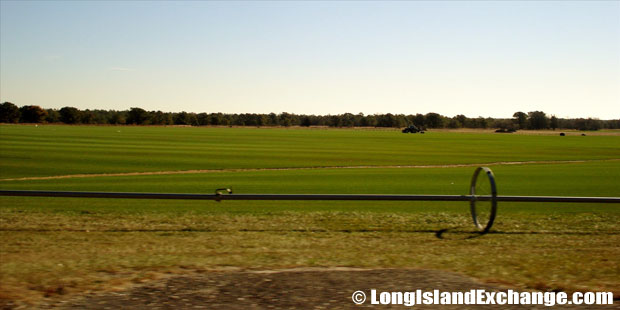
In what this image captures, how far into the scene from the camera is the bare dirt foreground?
4574 millimetres

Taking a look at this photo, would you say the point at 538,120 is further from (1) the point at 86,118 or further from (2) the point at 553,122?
(1) the point at 86,118

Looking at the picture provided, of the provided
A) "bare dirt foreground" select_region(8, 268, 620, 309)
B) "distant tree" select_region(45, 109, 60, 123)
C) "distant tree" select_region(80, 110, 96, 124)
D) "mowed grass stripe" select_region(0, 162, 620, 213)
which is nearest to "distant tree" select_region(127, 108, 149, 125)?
"distant tree" select_region(80, 110, 96, 124)

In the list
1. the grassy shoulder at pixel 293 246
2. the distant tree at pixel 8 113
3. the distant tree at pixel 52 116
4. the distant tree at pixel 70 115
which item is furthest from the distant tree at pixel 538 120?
the grassy shoulder at pixel 293 246

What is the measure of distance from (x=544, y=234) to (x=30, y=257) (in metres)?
6.99

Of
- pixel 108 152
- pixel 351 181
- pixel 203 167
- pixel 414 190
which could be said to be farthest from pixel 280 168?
pixel 108 152

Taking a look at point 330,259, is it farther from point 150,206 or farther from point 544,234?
point 150,206

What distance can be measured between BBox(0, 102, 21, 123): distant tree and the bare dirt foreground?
181 m

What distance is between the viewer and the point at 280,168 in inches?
1492

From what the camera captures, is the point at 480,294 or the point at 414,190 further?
the point at 414,190

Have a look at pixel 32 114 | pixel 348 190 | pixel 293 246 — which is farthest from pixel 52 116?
pixel 293 246

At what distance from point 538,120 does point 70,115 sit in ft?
528

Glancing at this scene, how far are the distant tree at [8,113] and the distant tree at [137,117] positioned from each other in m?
33.3

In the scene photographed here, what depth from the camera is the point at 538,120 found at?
625ft

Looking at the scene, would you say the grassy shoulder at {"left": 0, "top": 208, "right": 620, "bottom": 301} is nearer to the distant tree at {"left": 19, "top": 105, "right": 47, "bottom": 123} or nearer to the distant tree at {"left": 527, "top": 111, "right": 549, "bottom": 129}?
the distant tree at {"left": 19, "top": 105, "right": 47, "bottom": 123}
